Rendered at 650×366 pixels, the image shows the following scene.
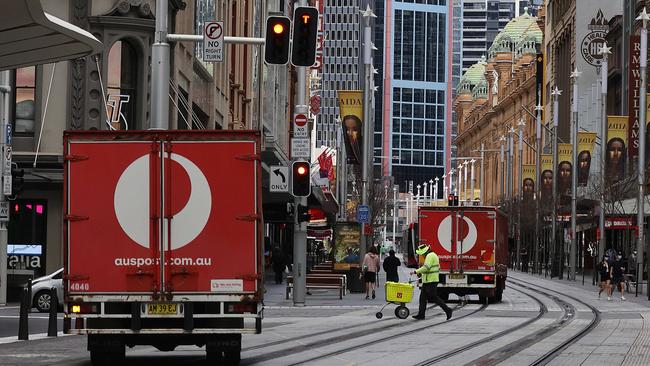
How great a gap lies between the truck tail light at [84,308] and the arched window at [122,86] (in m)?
22.4

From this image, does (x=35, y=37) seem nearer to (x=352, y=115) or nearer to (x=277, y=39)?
(x=277, y=39)

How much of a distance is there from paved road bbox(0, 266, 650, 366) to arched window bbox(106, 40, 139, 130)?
6.71 m

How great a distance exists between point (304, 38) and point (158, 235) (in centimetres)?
971

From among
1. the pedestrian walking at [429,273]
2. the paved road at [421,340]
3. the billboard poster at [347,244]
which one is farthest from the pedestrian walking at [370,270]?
the pedestrian walking at [429,273]

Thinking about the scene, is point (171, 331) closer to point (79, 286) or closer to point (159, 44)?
point (79, 286)

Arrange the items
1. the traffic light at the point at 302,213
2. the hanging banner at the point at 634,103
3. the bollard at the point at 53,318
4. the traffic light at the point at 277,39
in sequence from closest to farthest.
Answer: the bollard at the point at 53,318 → the traffic light at the point at 277,39 → the traffic light at the point at 302,213 → the hanging banner at the point at 634,103

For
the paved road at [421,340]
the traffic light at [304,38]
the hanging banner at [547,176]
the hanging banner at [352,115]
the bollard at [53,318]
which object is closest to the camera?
the paved road at [421,340]

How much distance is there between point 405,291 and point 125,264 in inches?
593

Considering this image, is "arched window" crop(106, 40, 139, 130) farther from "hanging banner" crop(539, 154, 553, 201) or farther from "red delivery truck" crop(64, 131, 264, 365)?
"hanging banner" crop(539, 154, 553, 201)

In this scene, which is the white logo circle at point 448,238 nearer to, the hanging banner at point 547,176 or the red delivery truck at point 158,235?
the red delivery truck at point 158,235

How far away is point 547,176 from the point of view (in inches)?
3440

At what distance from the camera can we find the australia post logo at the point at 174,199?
17.3 meters

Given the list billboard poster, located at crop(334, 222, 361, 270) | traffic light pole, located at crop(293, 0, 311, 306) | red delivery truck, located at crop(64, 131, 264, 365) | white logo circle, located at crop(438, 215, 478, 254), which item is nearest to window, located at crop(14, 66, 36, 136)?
traffic light pole, located at crop(293, 0, 311, 306)

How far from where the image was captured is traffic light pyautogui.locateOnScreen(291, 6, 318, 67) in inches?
1026
